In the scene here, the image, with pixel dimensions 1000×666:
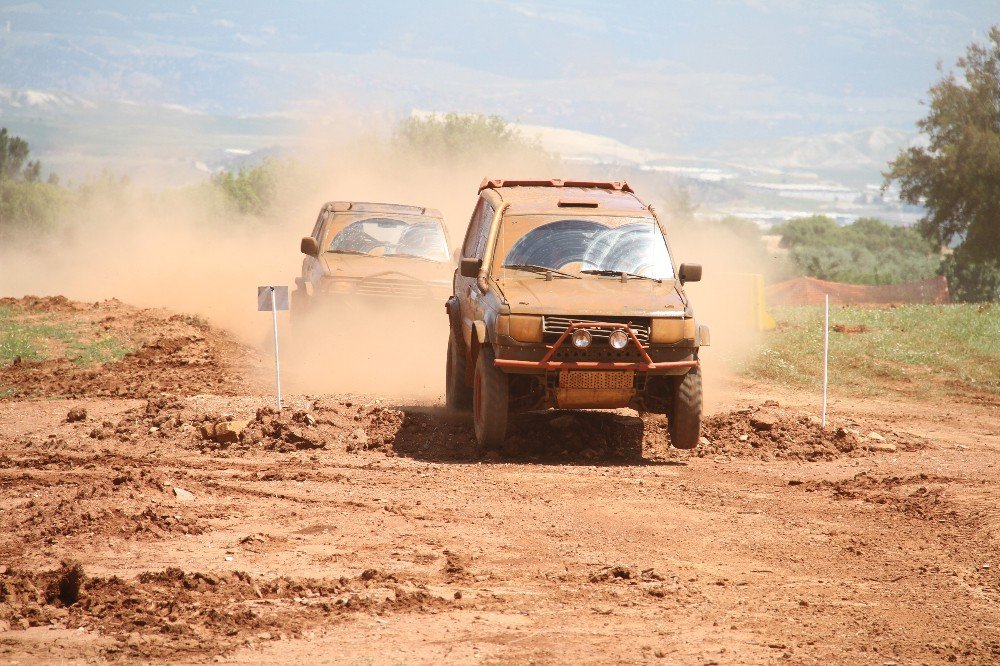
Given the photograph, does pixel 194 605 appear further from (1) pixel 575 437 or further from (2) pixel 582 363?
(1) pixel 575 437

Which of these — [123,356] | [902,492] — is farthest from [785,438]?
[123,356]

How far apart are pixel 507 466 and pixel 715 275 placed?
1224 cm

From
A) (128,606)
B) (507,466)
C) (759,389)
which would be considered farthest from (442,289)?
(128,606)

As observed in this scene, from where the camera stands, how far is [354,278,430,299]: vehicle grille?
1652 cm

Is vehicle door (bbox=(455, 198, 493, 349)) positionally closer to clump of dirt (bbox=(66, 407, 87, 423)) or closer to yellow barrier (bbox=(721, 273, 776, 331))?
clump of dirt (bbox=(66, 407, 87, 423))

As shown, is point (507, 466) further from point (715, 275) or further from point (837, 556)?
point (715, 275)

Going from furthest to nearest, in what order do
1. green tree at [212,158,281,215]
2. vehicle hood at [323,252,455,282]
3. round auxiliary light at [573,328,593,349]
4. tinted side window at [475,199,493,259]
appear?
green tree at [212,158,281,215] < vehicle hood at [323,252,455,282] < tinted side window at [475,199,493,259] < round auxiliary light at [573,328,593,349]

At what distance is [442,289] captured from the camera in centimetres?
1670

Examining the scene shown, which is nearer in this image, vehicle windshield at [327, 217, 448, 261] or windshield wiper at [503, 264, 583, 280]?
windshield wiper at [503, 264, 583, 280]

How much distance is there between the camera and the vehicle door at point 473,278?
11.7 m

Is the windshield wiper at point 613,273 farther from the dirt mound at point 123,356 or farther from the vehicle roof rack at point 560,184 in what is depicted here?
the dirt mound at point 123,356

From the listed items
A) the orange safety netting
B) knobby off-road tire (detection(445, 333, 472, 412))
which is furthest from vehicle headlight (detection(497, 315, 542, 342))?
the orange safety netting

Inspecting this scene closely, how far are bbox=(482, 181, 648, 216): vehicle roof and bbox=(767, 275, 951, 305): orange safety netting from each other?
23061mm

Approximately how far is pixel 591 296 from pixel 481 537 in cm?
310
